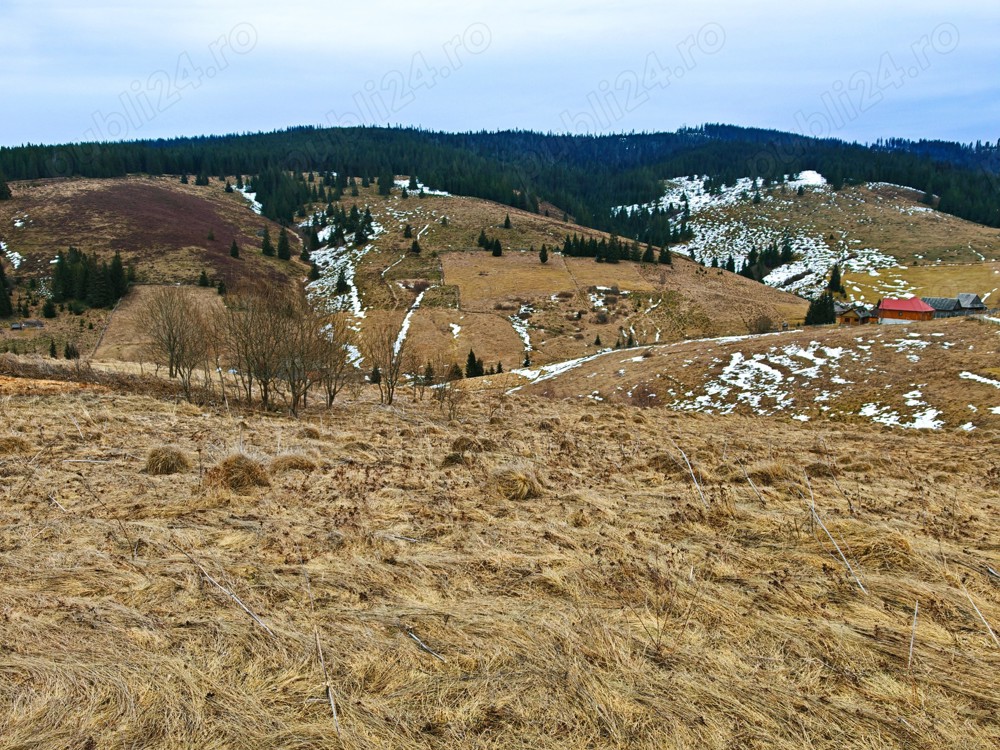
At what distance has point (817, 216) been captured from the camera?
155 meters

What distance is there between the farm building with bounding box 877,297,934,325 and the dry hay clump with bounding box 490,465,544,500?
6932 cm

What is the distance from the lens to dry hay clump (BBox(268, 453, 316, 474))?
10.2 meters

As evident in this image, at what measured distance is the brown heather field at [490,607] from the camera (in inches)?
154

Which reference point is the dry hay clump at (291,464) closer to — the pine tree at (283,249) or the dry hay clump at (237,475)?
the dry hay clump at (237,475)

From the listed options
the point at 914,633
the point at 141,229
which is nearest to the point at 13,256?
the point at 141,229

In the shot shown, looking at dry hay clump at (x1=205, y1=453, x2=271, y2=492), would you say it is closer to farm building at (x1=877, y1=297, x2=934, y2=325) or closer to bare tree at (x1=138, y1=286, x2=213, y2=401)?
bare tree at (x1=138, y1=286, x2=213, y2=401)

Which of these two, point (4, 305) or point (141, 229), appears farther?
point (141, 229)

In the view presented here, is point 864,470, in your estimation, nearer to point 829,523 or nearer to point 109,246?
point 829,523

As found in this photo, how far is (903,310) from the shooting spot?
63062 millimetres

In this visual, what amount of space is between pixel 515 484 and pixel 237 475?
4736mm

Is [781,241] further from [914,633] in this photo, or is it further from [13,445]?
[13,445]

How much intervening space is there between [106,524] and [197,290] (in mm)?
81528

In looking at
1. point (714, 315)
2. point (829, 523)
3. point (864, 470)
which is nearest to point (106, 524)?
point (829, 523)

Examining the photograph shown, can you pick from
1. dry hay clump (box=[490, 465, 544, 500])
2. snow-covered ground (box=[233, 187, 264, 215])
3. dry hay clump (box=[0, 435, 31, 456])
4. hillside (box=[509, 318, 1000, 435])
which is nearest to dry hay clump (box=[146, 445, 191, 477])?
dry hay clump (box=[0, 435, 31, 456])
